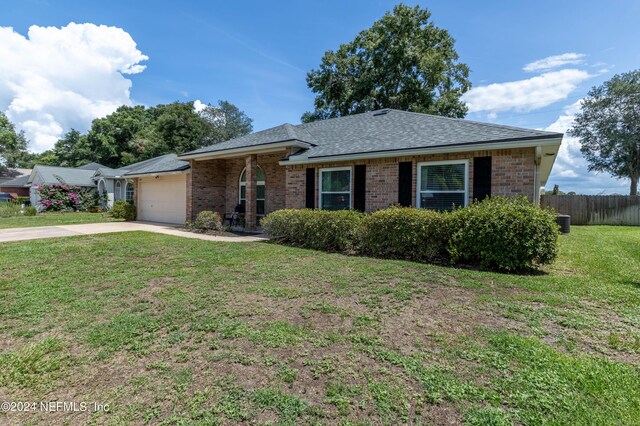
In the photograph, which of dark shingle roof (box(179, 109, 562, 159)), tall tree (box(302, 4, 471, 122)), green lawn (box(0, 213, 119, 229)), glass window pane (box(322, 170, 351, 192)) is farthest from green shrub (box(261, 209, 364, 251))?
tall tree (box(302, 4, 471, 122))

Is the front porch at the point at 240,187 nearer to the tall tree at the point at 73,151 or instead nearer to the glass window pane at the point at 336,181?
the glass window pane at the point at 336,181

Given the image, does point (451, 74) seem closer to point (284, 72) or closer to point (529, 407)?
point (284, 72)

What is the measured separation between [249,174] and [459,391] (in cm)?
1198

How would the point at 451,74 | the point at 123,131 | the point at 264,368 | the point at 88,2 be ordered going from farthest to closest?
the point at 123,131 → the point at 451,74 → the point at 88,2 → the point at 264,368

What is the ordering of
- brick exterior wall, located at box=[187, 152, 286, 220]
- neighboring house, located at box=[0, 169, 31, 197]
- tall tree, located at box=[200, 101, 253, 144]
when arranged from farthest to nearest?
tall tree, located at box=[200, 101, 253, 144] < neighboring house, located at box=[0, 169, 31, 197] < brick exterior wall, located at box=[187, 152, 286, 220]

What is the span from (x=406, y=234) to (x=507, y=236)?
2147mm

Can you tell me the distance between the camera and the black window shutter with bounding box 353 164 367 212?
10.5 meters

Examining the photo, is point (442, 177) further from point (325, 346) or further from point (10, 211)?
point (10, 211)

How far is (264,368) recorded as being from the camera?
2969 mm

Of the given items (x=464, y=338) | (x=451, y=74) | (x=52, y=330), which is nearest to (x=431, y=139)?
(x=464, y=338)

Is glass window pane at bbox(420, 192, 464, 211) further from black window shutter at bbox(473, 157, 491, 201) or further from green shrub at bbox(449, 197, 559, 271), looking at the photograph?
green shrub at bbox(449, 197, 559, 271)

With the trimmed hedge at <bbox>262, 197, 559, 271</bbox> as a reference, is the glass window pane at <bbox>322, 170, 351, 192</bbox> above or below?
above

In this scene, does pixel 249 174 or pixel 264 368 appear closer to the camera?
pixel 264 368

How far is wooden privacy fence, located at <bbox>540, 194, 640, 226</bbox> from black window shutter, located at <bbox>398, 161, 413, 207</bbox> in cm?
1502
